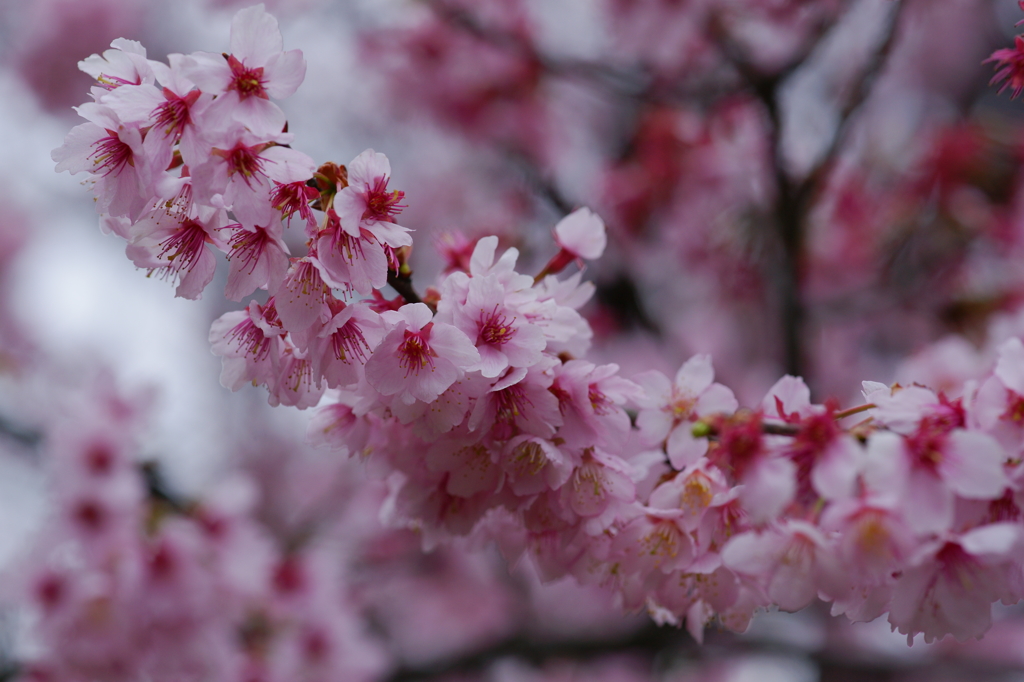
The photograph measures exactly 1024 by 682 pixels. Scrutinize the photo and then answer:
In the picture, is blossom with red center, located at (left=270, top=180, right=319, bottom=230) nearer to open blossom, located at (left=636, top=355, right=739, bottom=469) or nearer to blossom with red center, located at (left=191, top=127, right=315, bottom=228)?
blossom with red center, located at (left=191, top=127, right=315, bottom=228)

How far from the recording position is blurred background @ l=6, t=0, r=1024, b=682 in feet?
7.86

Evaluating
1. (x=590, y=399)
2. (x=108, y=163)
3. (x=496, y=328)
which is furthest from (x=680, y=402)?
(x=108, y=163)

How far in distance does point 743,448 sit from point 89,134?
0.86 meters

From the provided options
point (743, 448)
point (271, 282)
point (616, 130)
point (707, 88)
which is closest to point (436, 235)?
point (271, 282)

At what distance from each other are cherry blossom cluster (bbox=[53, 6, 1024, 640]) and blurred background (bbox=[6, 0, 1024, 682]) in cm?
91

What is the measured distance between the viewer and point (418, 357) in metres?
0.89

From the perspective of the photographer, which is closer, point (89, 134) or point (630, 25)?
point (89, 134)

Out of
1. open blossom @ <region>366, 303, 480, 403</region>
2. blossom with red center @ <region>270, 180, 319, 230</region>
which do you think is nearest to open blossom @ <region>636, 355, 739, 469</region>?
open blossom @ <region>366, 303, 480, 403</region>

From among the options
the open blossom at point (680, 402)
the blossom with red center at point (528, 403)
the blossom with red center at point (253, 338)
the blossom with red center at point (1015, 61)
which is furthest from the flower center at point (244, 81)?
the blossom with red center at point (1015, 61)

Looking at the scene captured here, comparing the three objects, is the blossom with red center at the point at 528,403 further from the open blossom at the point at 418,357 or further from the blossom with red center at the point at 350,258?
the blossom with red center at the point at 350,258

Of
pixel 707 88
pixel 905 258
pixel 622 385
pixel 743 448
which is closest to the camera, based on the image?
pixel 743 448

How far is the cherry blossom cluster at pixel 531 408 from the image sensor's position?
78 centimetres

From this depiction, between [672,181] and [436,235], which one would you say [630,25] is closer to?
[672,181]

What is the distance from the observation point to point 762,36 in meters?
2.70
